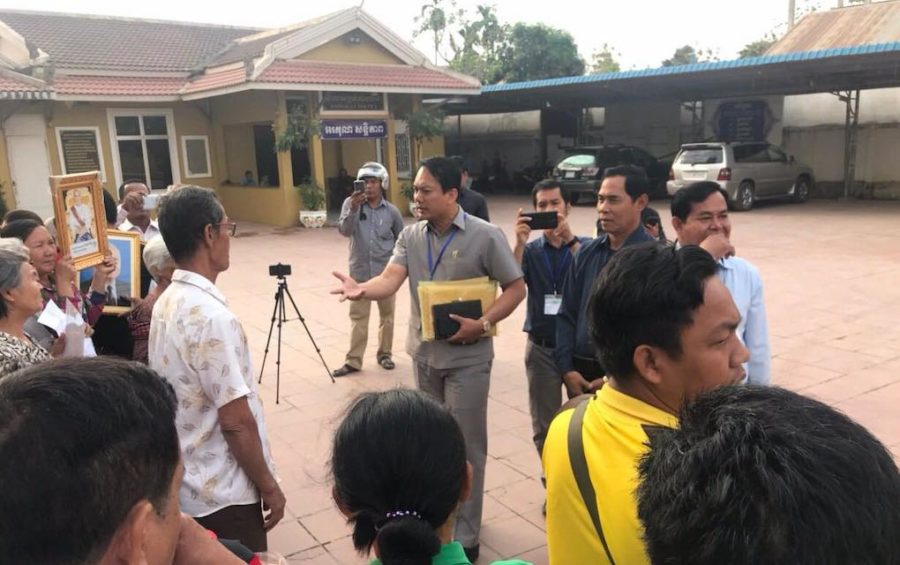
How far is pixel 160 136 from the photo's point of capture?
15.9 meters

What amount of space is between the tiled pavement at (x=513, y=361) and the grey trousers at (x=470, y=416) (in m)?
0.17

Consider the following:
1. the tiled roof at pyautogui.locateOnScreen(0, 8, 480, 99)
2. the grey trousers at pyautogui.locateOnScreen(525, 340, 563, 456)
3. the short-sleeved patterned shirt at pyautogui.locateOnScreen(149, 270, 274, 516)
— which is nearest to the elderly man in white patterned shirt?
the short-sleeved patterned shirt at pyautogui.locateOnScreen(149, 270, 274, 516)

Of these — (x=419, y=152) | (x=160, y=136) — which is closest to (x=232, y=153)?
(x=160, y=136)

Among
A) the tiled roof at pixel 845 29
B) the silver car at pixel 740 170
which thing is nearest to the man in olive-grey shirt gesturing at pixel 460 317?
the silver car at pixel 740 170

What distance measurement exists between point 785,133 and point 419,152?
10.2m

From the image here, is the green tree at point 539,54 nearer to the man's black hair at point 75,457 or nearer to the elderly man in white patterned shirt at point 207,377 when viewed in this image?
the elderly man in white patterned shirt at point 207,377

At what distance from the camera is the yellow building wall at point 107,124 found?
14430 millimetres

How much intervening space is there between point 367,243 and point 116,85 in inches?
485

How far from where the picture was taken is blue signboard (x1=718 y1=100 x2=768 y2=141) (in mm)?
18062

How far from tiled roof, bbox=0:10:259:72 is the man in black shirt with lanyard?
1540cm

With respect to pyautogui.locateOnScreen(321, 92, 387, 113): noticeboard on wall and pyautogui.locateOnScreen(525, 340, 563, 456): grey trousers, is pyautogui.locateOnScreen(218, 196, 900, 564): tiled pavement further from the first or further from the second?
pyautogui.locateOnScreen(321, 92, 387, 113): noticeboard on wall

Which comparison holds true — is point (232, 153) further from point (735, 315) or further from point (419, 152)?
point (735, 315)

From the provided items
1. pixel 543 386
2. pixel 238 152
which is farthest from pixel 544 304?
pixel 238 152

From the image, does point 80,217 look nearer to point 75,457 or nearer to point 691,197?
point 75,457
